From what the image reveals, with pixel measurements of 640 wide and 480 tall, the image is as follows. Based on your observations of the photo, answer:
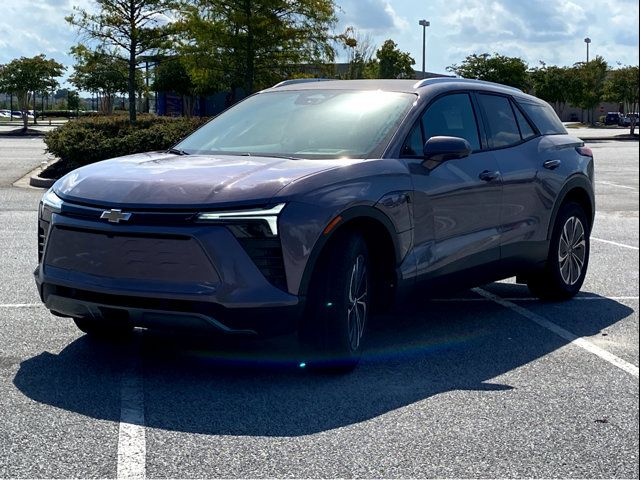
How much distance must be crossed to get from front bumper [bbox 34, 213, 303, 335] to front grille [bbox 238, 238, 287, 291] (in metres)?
0.02

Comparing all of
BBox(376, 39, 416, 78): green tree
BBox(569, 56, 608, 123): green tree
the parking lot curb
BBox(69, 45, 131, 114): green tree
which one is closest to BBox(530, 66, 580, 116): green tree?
BBox(569, 56, 608, 123): green tree

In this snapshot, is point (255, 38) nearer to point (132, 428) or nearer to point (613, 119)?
point (132, 428)

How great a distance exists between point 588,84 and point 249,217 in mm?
64579

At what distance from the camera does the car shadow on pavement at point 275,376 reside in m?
4.74

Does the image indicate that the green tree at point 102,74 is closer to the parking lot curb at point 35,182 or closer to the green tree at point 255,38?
the green tree at point 255,38

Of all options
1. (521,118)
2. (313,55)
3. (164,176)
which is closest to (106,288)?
(164,176)

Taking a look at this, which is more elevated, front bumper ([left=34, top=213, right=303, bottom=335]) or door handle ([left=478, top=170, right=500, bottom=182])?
door handle ([left=478, top=170, right=500, bottom=182])

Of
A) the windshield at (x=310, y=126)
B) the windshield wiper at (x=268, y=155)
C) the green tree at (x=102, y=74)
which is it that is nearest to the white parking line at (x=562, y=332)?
the windshield at (x=310, y=126)

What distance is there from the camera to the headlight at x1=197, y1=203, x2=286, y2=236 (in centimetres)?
493

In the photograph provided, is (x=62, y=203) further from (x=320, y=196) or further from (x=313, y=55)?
(x=313, y=55)

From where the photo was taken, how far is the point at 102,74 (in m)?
65.1

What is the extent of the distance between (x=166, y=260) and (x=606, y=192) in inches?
578

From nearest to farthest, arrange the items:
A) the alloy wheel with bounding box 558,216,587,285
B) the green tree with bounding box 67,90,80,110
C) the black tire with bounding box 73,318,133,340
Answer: the black tire with bounding box 73,318,133,340 < the alloy wheel with bounding box 558,216,587,285 < the green tree with bounding box 67,90,80,110

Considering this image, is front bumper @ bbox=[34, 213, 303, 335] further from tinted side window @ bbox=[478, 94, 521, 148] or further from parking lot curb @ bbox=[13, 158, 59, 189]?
parking lot curb @ bbox=[13, 158, 59, 189]
